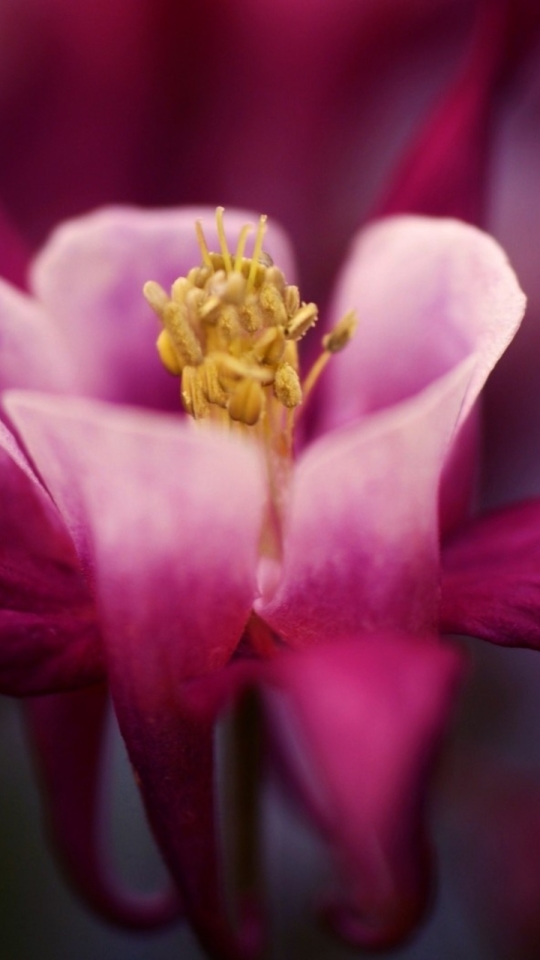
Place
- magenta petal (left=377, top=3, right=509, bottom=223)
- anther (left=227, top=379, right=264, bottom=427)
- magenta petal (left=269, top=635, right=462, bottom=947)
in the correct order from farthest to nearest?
magenta petal (left=377, top=3, right=509, bottom=223)
anther (left=227, top=379, right=264, bottom=427)
magenta petal (left=269, top=635, right=462, bottom=947)

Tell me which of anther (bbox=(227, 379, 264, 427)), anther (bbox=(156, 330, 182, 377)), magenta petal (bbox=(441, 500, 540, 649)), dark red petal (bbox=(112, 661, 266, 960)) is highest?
anther (bbox=(156, 330, 182, 377))

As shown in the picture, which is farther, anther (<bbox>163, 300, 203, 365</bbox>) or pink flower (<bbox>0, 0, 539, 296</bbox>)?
pink flower (<bbox>0, 0, 539, 296</bbox>)

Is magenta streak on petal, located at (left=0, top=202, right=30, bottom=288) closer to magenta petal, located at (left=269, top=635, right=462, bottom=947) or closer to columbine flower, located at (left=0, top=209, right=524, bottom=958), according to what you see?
columbine flower, located at (left=0, top=209, right=524, bottom=958)

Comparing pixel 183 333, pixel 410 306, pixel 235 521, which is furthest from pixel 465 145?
pixel 235 521

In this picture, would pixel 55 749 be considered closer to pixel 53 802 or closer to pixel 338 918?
pixel 53 802

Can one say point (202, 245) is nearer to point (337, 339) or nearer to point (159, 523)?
point (337, 339)

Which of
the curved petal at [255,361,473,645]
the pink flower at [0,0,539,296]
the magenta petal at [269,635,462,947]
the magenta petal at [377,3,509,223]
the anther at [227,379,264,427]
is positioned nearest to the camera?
the magenta petal at [269,635,462,947]

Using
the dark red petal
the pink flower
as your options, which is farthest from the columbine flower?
the pink flower
